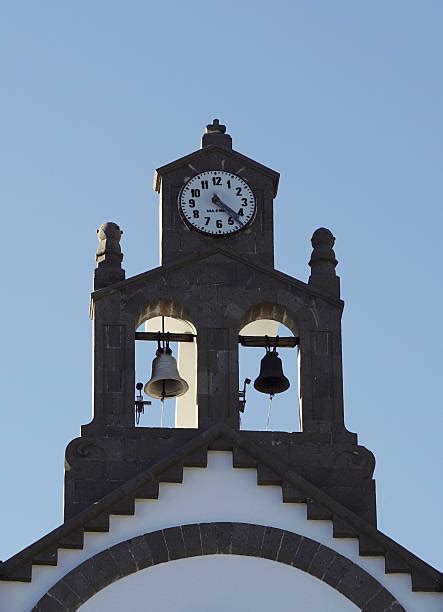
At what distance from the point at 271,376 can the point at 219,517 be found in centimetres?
444

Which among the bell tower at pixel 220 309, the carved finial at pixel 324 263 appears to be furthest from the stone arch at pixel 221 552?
the carved finial at pixel 324 263

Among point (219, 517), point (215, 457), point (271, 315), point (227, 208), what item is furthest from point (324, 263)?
point (219, 517)

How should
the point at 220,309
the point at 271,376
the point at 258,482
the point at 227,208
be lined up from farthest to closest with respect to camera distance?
the point at 227,208
the point at 271,376
the point at 220,309
the point at 258,482

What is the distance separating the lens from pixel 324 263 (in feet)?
177

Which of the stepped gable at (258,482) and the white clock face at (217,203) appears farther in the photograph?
the white clock face at (217,203)

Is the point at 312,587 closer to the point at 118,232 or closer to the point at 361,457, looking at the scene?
the point at 361,457

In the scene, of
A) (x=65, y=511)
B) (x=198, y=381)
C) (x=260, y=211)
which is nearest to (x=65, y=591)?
(x=65, y=511)

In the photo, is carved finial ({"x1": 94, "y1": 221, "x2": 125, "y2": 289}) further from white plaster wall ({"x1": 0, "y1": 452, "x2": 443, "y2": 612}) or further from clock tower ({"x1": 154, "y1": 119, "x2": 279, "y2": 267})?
white plaster wall ({"x1": 0, "y1": 452, "x2": 443, "y2": 612})

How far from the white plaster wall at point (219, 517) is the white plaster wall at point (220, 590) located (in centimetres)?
75

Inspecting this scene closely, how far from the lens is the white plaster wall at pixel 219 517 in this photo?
4959cm

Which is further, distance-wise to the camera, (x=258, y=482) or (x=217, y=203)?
(x=217, y=203)

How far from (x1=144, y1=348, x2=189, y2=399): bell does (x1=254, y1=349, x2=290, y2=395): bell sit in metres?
1.46

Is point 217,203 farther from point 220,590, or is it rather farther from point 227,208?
point 220,590

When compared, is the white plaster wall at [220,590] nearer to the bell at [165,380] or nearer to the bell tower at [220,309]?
the bell tower at [220,309]
